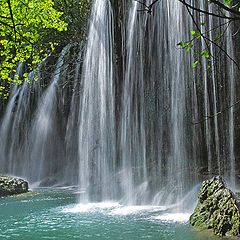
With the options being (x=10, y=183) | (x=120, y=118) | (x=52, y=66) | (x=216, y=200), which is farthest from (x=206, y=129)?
(x=52, y=66)

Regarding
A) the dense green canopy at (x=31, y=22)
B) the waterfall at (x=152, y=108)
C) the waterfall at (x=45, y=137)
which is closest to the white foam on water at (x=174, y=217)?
the waterfall at (x=152, y=108)

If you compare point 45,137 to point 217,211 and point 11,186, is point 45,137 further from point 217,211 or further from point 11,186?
point 217,211

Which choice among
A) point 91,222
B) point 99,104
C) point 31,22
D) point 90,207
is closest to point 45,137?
point 99,104

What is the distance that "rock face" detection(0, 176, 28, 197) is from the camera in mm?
13344

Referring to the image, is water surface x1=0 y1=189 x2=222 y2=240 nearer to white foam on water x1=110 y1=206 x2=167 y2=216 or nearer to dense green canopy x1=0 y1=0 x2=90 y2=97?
white foam on water x1=110 y1=206 x2=167 y2=216

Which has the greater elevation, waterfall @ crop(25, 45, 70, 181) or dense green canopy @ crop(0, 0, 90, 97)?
dense green canopy @ crop(0, 0, 90, 97)

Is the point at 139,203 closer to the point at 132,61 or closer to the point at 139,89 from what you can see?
the point at 139,89

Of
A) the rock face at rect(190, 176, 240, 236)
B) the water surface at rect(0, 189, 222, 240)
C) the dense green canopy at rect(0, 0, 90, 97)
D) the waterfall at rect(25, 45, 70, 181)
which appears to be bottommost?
the water surface at rect(0, 189, 222, 240)

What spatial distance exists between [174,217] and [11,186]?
785 cm

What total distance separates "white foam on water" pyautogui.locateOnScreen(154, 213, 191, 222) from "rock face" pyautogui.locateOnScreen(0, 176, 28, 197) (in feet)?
23.8

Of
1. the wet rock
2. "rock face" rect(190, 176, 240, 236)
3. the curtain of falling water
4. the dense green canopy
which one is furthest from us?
the wet rock

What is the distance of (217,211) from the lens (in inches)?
241

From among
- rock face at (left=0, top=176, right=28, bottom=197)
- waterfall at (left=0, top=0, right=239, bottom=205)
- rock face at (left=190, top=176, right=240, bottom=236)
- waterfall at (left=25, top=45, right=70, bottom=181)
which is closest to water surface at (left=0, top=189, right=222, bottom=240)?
rock face at (left=190, top=176, right=240, bottom=236)

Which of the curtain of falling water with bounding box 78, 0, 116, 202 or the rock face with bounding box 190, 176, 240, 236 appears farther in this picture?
the curtain of falling water with bounding box 78, 0, 116, 202
